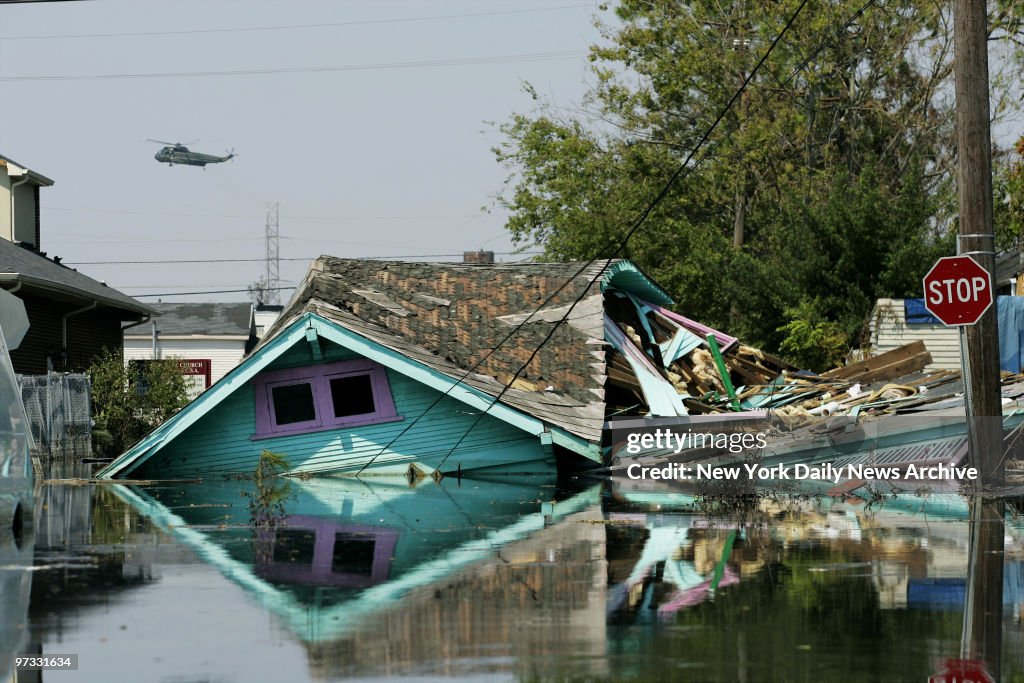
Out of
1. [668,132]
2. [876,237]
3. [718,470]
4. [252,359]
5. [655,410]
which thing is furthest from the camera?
[668,132]

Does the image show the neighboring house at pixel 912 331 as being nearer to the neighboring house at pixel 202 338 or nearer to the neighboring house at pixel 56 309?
the neighboring house at pixel 56 309

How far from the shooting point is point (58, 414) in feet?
89.5

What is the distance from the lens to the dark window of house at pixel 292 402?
22.1 meters

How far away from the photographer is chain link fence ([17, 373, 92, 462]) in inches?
1035

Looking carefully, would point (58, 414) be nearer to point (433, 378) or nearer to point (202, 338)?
point (433, 378)

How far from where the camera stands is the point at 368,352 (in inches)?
821

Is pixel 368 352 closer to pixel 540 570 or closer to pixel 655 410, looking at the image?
pixel 655 410

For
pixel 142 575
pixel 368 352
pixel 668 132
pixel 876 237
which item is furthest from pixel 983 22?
pixel 668 132

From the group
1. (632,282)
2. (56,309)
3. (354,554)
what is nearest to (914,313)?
(632,282)

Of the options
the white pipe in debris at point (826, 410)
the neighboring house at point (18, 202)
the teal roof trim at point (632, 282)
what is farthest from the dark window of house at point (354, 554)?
the neighboring house at point (18, 202)

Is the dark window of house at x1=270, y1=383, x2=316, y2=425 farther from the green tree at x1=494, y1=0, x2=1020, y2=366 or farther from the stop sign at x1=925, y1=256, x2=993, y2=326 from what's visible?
the green tree at x1=494, y1=0, x2=1020, y2=366

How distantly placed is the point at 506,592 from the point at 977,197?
9320mm

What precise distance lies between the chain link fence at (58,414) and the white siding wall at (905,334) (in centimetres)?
1914

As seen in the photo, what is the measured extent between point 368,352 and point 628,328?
7813mm
